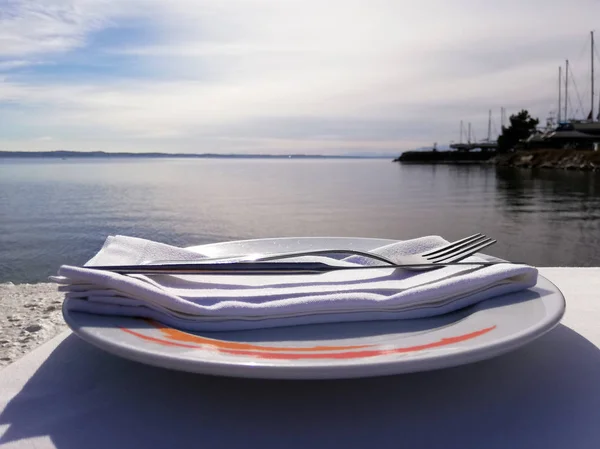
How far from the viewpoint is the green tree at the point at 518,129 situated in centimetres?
4000

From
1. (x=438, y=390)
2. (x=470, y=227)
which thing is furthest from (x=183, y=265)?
(x=470, y=227)

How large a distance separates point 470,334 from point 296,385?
7.7 inches

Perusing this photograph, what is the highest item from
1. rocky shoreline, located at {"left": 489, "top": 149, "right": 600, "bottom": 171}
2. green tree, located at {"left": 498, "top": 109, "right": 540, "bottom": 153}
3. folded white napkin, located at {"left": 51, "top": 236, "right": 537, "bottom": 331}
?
green tree, located at {"left": 498, "top": 109, "right": 540, "bottom": 153}

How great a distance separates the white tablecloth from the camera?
0.45 meters

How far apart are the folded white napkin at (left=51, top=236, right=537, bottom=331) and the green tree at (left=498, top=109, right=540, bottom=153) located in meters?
43.5

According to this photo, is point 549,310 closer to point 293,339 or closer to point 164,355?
point 293,339

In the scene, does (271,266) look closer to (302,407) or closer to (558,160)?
(302,407)

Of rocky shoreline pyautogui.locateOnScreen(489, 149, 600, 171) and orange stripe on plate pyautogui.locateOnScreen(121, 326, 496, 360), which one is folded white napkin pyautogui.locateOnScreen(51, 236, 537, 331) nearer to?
orange stripe on plate pyautogui.locateOnScreen(121, 326, 496, 360)

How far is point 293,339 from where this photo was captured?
47 cm

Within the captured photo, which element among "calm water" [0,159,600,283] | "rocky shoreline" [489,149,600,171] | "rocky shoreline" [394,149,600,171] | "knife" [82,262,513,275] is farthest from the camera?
"rocky shoreline" [394,149,600,171]

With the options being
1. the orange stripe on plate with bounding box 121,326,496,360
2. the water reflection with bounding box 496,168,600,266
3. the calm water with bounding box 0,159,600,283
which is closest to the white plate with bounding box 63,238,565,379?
the orange stripe on plate with bounding box 121,326,496,360

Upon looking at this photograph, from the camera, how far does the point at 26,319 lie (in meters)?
0.96

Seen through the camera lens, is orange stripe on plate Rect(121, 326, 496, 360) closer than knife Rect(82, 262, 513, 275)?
Yes

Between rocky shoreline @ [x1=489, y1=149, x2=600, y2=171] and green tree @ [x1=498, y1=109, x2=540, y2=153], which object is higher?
green tree @ [x1=498, y1=109, x2=540, y2=153]
